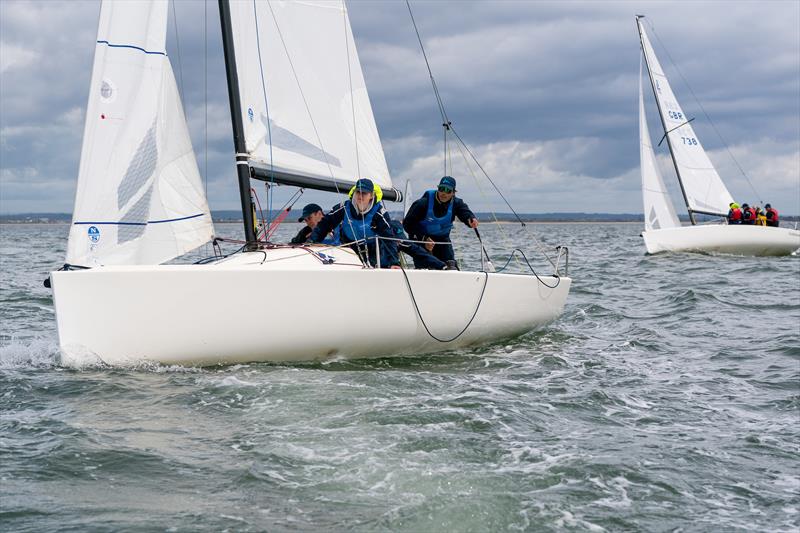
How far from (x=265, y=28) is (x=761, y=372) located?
17.7 ft

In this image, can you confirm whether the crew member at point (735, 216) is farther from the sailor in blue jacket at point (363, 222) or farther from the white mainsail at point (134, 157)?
the white mainsail at point (134, 157)

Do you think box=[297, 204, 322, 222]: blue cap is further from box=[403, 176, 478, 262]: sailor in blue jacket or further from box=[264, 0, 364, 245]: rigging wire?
box=[403, 176, 478, 262]: sailor in blue jacket

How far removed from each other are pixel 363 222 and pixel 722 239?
56.5 feet

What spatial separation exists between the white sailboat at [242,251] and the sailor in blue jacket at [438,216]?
0.76 meters

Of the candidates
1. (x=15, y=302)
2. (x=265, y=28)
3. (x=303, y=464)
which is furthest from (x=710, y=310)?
(x=15, y=302)

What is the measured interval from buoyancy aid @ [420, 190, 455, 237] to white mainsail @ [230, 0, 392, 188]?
593 mm

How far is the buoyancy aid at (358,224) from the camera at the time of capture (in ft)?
24.7

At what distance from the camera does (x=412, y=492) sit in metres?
3.86

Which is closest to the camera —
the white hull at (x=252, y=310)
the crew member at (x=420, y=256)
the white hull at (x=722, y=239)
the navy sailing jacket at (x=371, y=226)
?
the white hull at (x=252, y=310)

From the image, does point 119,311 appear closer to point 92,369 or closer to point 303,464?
point 92,369

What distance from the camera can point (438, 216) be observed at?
8523 mm

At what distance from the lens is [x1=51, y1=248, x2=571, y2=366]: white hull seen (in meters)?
6.01

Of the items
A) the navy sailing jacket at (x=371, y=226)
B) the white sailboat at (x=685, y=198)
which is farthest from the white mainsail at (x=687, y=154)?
the navy sailing jacket at (x=371, y=226)

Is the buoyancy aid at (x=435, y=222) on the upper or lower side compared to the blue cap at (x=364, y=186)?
lower
